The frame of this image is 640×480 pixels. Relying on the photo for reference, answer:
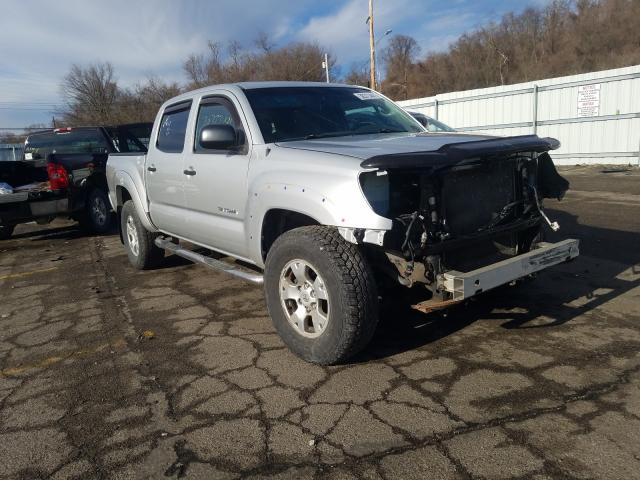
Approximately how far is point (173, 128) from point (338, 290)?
316cm

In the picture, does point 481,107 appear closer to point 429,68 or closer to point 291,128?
point 291,128

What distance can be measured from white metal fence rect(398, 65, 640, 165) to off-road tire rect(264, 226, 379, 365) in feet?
49.2

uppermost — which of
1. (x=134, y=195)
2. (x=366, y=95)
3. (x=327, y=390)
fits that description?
(x=366, y=95)

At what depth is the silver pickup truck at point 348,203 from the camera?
3.24m

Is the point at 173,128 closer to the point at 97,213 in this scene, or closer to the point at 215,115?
the point at 215,115

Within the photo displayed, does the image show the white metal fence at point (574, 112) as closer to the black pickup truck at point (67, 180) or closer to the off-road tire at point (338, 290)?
the black pickup truck at point (67, 180)

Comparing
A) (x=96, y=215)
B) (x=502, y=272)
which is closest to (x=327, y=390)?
(x=502, y=272)

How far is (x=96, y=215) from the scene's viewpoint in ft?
31.9

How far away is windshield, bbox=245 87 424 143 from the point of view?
14.2 ft

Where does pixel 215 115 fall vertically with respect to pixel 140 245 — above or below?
above

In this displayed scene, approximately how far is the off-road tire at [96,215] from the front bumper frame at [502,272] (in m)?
7.96

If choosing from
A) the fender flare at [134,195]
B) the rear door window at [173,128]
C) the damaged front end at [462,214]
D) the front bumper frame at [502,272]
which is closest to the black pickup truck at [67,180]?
the fender flare at [134,195]

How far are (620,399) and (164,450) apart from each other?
2.47 metres

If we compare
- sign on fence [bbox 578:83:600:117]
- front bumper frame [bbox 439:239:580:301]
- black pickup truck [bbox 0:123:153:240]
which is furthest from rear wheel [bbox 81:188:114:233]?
sign on fence [bbox 578:83:600:117]
